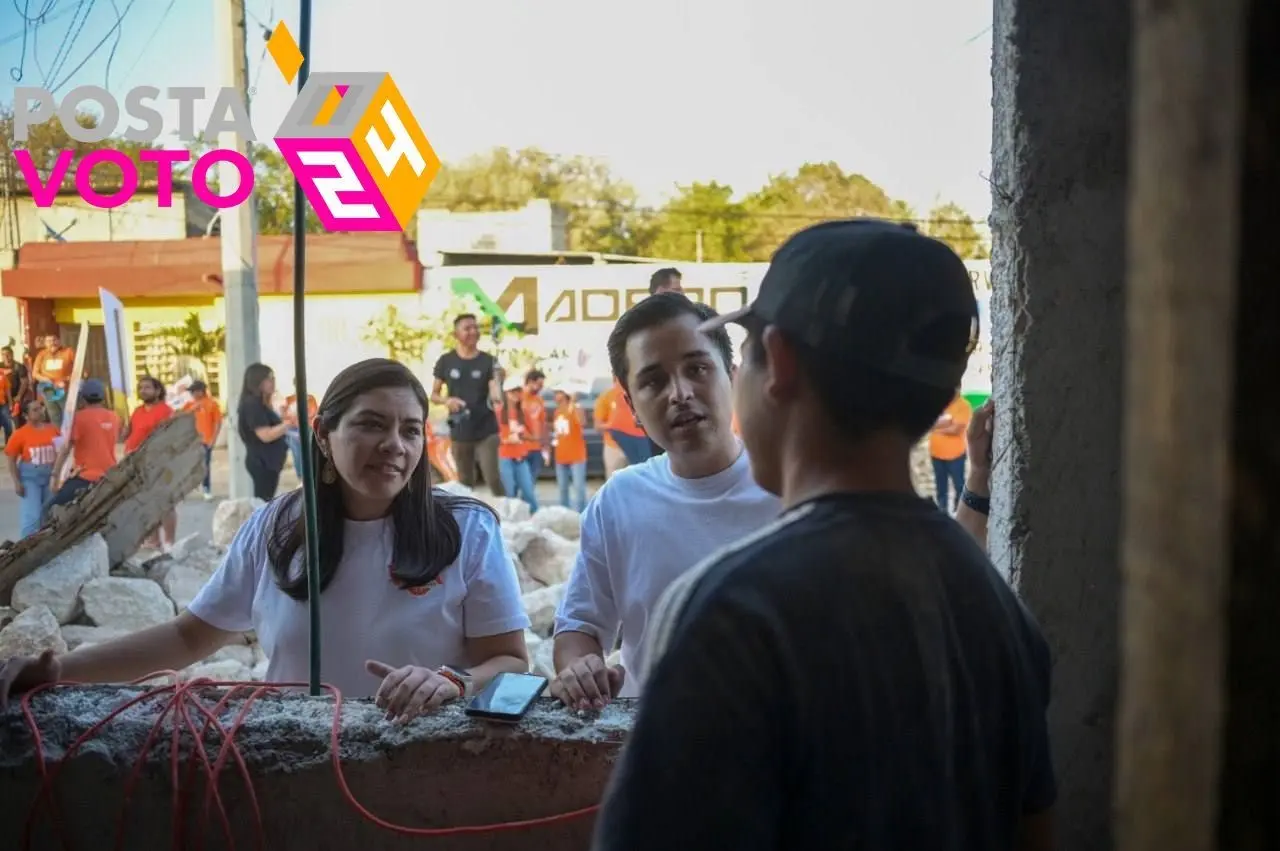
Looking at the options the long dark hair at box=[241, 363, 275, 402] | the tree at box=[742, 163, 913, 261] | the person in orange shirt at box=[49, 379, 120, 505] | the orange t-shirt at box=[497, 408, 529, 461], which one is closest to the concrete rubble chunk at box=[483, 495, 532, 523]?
the orange t-shirt at box=[497, 408, 529, 461]

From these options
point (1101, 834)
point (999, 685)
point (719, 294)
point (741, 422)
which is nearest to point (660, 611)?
point (741, 422)

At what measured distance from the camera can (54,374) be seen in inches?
533

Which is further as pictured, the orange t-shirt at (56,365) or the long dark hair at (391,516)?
the orange t-shirt at (56,365)

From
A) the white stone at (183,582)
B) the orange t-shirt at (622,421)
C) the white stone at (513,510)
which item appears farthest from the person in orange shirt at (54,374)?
the orange t-shirt at (622,421)

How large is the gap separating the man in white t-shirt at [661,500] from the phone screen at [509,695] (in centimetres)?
19

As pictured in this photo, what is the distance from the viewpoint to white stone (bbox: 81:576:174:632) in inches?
241

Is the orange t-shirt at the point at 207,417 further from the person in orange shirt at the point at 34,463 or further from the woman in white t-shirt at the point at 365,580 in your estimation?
the woman in white t-shirt at the point at 365,580

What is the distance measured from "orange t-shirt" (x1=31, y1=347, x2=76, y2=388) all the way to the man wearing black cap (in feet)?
46.4

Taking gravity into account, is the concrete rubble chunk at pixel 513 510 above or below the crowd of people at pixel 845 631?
below

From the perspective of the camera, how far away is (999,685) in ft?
3.64

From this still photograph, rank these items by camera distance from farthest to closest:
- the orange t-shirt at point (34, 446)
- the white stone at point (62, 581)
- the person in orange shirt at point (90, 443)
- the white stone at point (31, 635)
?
the orange t-shirt at point (34, 446), the person in orange shirt at point (90, 443), the white stone at point (62, 581), the white stone at point (31, 635)

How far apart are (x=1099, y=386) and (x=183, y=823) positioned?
1.75 meters

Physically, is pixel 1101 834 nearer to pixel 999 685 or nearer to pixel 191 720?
pixel 999 685

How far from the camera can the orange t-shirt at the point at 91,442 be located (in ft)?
25.9
